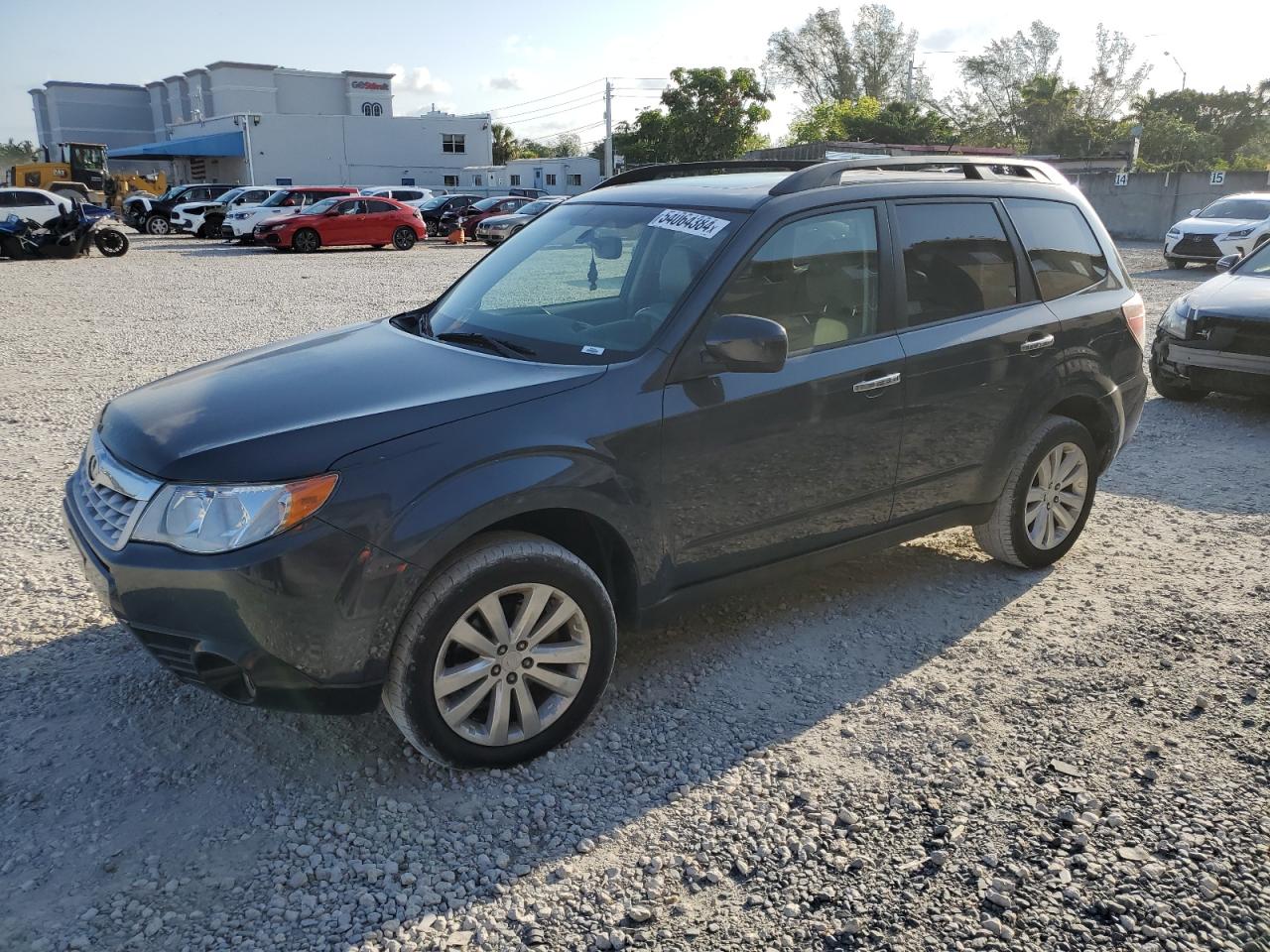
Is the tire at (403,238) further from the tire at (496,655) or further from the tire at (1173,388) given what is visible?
the tire at (496,655)

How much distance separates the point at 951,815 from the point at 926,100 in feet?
265

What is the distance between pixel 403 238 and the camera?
2811cm

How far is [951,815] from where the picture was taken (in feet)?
10.2

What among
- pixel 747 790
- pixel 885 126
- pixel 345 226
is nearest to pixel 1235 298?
pixel 747 790

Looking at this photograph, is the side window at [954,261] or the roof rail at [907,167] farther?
the side window at [954,261]

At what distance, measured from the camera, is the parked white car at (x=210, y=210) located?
31531 mm

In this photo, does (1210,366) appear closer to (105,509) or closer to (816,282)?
(816,282)

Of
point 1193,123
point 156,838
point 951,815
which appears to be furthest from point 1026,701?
point 1193,123

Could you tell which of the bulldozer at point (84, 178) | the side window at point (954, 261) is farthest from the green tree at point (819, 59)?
the side window at point (954, 261)

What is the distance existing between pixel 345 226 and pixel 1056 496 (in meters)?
25.1

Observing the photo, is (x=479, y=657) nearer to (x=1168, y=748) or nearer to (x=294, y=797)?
(x=294, y=797)

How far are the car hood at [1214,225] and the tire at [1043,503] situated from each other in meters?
19.4

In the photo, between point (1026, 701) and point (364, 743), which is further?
point (1026, 701)

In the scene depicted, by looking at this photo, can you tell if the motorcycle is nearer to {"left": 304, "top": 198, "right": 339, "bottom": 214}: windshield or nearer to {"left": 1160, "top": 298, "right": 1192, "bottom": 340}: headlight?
{"left": 304, "top": 198, "right": 339, "bottom": 214}: windshield
